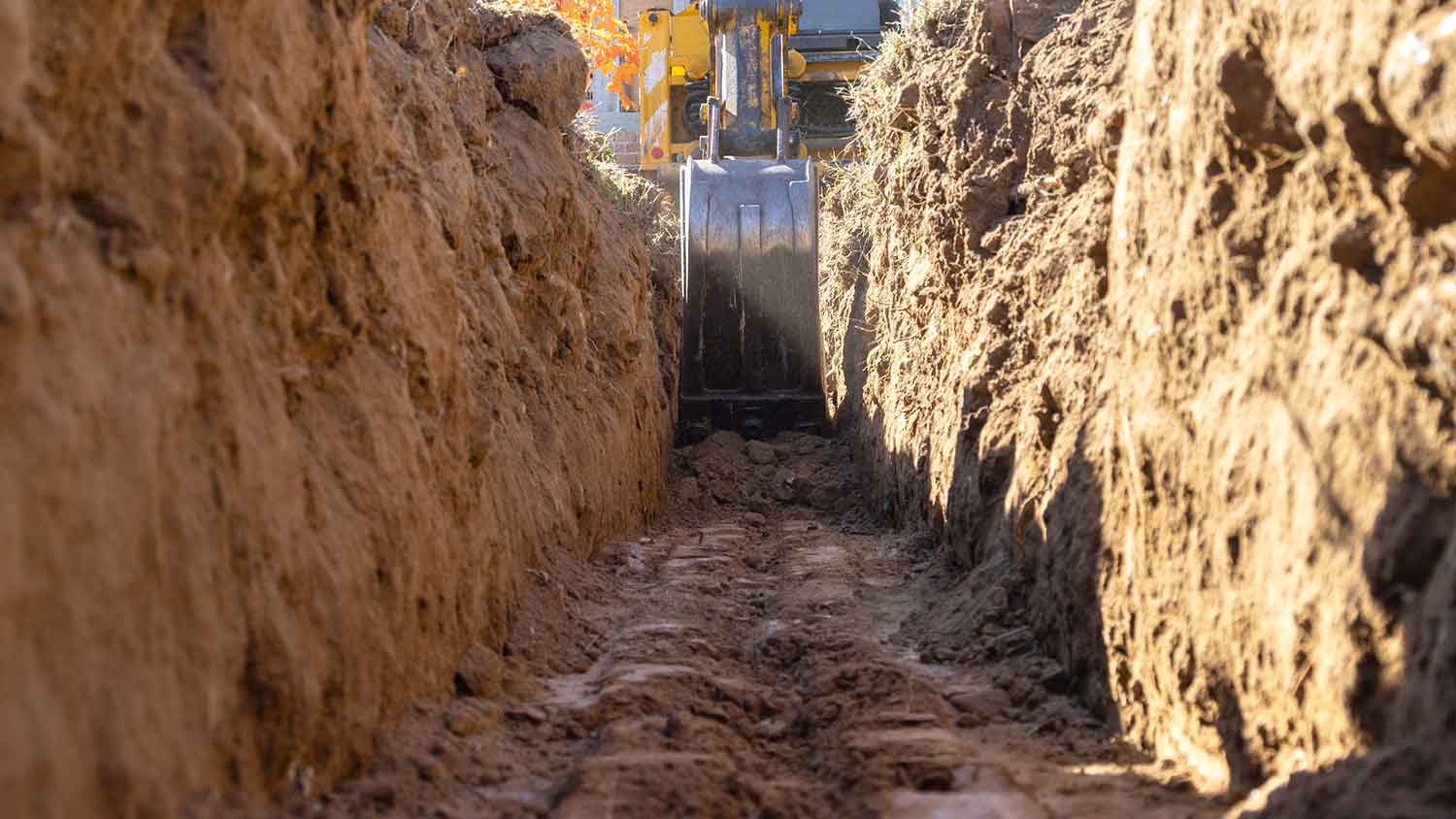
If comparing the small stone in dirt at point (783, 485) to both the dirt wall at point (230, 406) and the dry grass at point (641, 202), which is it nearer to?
the dry grass at point (641, 202)

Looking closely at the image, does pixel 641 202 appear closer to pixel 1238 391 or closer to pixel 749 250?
pixel 749 250

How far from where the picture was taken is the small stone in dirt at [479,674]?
4.66m

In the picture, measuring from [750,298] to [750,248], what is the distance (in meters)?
0.43

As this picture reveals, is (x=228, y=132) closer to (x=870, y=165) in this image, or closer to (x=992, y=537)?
(x=992, y=537)

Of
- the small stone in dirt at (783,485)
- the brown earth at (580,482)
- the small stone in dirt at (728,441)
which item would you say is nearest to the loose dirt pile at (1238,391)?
the brown earth at (580,482)

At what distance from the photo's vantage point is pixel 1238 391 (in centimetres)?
367

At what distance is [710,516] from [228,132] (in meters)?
7.16

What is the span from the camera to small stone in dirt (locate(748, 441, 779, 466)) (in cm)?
1135

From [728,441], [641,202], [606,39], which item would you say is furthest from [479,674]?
[606,39]

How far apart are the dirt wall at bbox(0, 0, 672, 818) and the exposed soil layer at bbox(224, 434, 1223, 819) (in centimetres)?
24

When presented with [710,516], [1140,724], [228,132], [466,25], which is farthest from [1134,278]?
[710,516]

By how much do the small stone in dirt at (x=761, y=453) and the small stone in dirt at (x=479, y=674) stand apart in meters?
6.52

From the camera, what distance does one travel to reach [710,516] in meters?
10.2

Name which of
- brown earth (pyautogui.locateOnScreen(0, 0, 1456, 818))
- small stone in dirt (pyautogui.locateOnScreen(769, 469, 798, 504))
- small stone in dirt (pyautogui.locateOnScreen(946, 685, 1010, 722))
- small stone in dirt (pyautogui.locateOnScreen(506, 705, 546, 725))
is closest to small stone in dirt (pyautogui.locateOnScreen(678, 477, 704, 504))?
small stone in dirt (pyautogui.locateOnScreen(769, 469, 798, 504))
